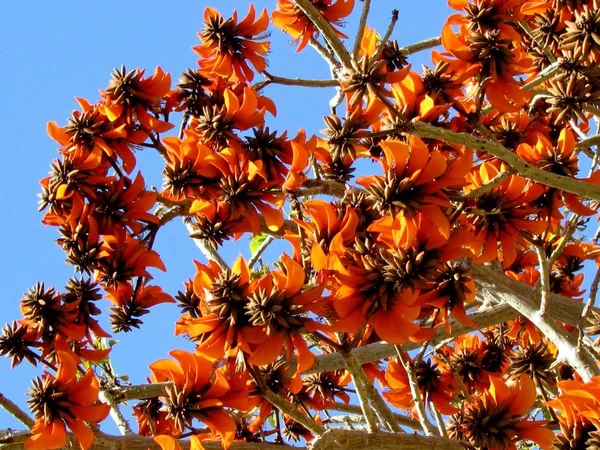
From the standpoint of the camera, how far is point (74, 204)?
2.49m

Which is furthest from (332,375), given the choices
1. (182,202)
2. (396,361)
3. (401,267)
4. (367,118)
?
(401,267)

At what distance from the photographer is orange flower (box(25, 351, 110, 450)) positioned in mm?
2143

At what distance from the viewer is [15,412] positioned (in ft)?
6.83

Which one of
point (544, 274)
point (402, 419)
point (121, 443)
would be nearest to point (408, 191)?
point (544, 274)

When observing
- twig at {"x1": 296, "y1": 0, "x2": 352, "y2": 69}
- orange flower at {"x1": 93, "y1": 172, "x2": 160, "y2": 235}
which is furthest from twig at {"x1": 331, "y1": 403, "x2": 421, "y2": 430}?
twig at {"x1": 296, "y1": 0, "x2": 352, "y2": 69}

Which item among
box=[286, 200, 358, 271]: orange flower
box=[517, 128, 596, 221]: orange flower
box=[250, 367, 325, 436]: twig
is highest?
box=[517, 128, 596, 221]: orange flower

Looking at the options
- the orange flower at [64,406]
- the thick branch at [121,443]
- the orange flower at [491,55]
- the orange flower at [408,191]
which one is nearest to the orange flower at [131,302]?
the orange flower at [64,406]

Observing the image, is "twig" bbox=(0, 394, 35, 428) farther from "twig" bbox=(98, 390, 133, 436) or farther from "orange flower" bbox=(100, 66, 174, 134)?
"orange flower" bbox=(100, 66, 174, 134)

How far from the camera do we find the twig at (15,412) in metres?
2.05

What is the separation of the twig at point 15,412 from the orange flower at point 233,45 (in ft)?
4.60

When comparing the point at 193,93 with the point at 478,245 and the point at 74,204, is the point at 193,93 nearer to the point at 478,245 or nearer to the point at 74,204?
the point at 74,204

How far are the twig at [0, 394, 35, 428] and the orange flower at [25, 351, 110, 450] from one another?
22mm

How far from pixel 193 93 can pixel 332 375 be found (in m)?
1.31

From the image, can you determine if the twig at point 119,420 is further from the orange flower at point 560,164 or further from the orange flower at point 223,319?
the orange flower at point 560,164
